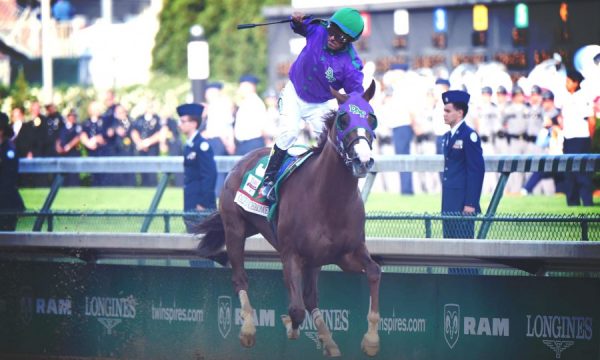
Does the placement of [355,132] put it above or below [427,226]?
above

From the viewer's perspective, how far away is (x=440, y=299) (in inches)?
373

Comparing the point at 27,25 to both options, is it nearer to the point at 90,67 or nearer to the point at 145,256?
the point at 90,67

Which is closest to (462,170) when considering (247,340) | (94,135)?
(247,340)

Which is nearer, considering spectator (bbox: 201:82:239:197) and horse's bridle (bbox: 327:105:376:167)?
horse's bridle (bbox: 327:105:376:167)

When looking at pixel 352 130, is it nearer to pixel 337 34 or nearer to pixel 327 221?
pixel 327 221

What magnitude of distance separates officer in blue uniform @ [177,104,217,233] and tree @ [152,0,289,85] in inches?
1052

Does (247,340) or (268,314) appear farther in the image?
(268,314)

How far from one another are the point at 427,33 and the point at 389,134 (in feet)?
9.30

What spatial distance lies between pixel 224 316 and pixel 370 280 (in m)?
1.98

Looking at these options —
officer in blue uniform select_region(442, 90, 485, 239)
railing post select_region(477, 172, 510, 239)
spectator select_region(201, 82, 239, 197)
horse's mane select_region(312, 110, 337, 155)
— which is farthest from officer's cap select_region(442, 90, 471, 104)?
spectator select_region(201, 82, 239, 197)

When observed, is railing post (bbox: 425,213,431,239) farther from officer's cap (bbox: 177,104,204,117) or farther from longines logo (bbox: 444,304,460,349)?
officer's cap (bbox: 177,104,204,117)

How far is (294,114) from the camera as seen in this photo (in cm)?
943

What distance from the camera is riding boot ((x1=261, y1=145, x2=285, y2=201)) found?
30.6ft

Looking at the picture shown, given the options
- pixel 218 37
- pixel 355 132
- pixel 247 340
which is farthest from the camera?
pixel 218 37
